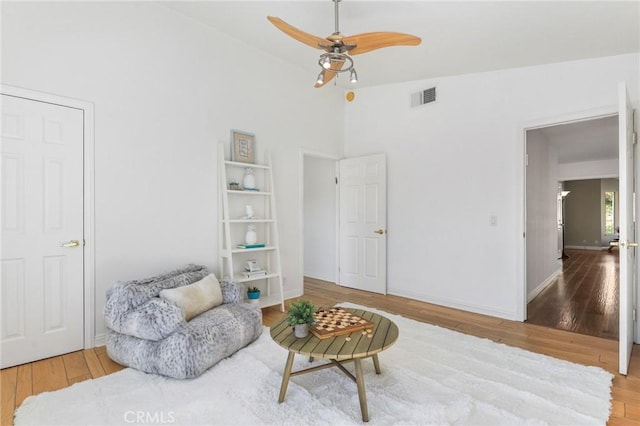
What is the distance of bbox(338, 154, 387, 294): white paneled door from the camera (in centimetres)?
477

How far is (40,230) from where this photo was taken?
8.67 feet

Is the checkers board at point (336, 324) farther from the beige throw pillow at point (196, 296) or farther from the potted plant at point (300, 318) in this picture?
the beige throw pillow at point (196, 296)

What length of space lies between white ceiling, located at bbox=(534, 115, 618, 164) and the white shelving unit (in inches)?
151

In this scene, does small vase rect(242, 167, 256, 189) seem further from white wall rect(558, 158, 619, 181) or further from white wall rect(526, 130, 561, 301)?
white wall rect(558, 158, 619, 181)

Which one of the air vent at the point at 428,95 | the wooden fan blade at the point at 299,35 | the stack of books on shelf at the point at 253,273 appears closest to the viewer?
the wooden fan blade at the point at 299,35

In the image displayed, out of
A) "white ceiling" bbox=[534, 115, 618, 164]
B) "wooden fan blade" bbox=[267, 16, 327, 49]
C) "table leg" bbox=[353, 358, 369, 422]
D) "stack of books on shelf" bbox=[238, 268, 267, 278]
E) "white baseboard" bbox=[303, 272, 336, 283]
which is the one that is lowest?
"white baseboard" bbox=[303, 272, 336, 283]

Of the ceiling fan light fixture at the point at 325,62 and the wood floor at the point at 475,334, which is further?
the ceiling fan light fixture at the point at 325,62

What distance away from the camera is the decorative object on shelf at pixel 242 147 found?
12.5ft

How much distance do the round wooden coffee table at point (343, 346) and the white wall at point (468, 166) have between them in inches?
86.2

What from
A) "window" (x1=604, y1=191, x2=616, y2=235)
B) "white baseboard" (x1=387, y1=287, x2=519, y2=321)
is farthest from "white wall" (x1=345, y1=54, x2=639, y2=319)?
"window" (x1=604, y1=191, x2=616, y2=235)

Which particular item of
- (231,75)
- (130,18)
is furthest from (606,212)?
(130,18)

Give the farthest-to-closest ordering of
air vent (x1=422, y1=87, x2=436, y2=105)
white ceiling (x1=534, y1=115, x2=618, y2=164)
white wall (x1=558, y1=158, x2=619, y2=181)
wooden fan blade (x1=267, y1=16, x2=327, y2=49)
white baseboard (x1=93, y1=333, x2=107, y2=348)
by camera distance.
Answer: white wall (x1=558, y1=158, x2=619, y2=181) < white ceiling (x1=534, y1=115, x2=618, y2=164) < air vent (x1=422, y1=87, x2=436, y2=105) < white baseboard (x1=93, y1=333, x2=107, y2=348) < wooden fan blade (x1=267, y1=16, x2=327, y2=49)

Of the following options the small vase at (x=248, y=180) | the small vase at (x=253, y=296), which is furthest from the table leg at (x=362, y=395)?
the small vase at (x=248, y=180)

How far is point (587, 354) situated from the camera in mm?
2781
